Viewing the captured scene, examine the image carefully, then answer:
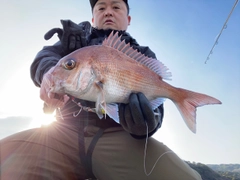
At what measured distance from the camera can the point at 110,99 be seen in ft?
5.27

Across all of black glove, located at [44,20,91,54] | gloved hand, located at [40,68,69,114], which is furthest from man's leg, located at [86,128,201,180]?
black glove, located at [44,20,91,54]

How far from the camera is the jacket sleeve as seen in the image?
2.18 meters

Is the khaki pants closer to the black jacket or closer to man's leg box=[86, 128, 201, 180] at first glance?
man's leg box=[86, 128, 201, 180]

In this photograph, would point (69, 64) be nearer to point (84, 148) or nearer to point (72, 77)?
point (72, 77)

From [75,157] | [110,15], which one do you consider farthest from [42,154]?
[110,15]

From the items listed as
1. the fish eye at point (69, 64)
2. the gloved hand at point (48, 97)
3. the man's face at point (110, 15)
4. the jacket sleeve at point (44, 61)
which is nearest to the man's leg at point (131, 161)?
the gloved hand at point (48, 97)

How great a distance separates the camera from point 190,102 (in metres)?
1.85

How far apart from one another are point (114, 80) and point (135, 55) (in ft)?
1.37

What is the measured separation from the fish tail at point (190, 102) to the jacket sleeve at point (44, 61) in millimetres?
1339

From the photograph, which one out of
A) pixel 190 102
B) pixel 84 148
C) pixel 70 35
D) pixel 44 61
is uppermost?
pixel 70 35

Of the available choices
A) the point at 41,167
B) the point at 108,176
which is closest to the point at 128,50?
the point at 108,176

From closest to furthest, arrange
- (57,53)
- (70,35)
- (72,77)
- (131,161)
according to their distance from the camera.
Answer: (72,77), (131,161), (70,35), (57,53)

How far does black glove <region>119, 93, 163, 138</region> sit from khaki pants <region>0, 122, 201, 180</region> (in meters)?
0.37

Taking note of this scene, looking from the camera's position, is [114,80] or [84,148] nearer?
[114,80]
